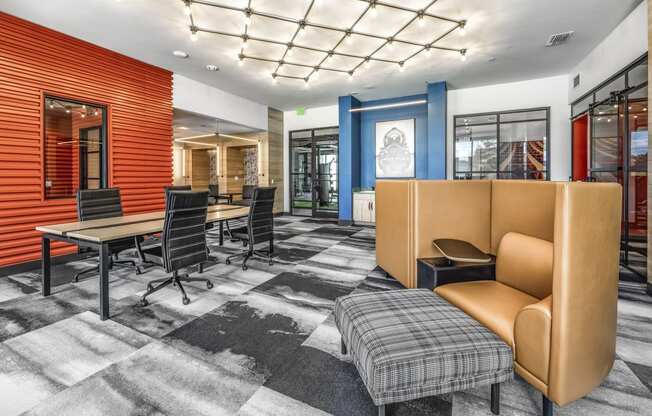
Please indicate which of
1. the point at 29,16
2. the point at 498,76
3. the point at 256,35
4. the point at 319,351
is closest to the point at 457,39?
the point at 498,76

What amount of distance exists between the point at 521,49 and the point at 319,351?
19.2 ft

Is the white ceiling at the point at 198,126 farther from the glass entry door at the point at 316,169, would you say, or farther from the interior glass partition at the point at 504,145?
the interior glass partition at the point at 504,145

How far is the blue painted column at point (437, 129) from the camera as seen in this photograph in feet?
22.6

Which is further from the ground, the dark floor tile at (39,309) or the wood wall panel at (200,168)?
the wood wall panel at (200,168)

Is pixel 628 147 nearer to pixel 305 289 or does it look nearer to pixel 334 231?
pixel 305 289

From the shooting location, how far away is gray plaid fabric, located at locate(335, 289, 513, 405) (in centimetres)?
130

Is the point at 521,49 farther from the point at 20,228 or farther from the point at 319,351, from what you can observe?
the point at 20,228

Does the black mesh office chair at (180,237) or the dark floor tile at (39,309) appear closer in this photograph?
the dark floor tile at (39,309)

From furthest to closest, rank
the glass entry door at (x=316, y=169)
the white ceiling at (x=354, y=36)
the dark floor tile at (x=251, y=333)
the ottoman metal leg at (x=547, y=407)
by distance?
1. the glass entry door at (x=316, y=169)
2. the white ceiling at (x=354, y=36)
3. the dark floor tile at (x=251, y=333)
4. the ottoman metal leg at (x=547, y=407)

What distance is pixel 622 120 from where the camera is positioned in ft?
Answer: 13.6

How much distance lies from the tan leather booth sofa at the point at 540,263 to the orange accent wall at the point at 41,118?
195 inches

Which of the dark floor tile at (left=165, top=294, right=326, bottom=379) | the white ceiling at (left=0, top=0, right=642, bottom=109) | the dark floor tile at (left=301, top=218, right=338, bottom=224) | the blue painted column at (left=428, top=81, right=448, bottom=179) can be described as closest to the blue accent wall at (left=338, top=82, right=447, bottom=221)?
the blue painted column at (left=428, top=81, right=448, bottom=179)

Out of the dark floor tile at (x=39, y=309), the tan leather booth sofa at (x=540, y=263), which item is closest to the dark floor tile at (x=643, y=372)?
the tan leather booth sofa at (x=540, y=263)

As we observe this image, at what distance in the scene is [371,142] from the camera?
8.55 metres
